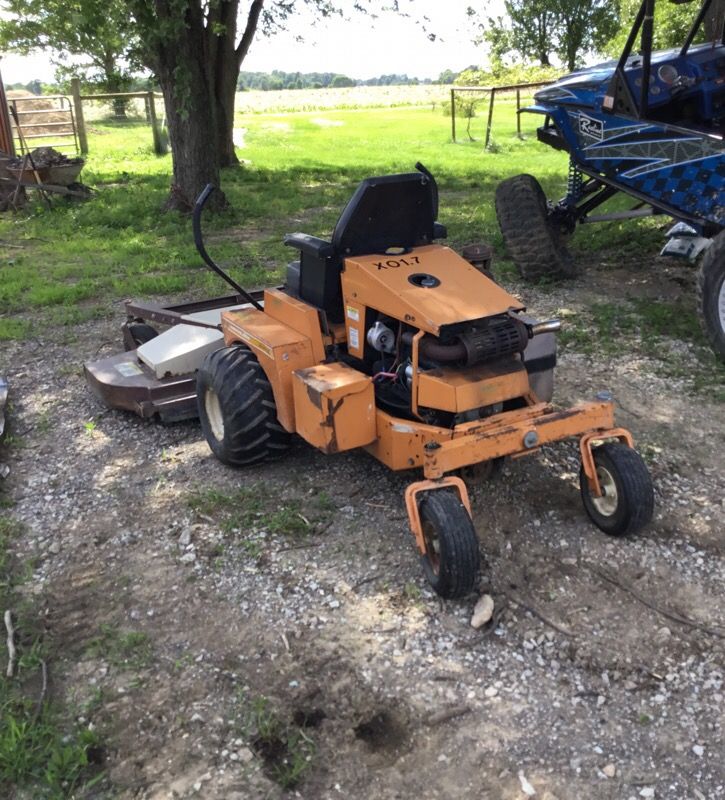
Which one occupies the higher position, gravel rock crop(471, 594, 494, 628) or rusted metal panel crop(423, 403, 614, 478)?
rusted metal panel crop(423, 403, 614, 478)

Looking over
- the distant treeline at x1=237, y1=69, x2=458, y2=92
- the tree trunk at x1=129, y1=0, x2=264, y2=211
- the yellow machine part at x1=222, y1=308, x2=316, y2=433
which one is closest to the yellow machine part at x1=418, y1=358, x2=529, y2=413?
the yellow machine part at x1=222, y1=308, x2=316, y2=433

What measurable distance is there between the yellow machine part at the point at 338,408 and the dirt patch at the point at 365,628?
0.45m

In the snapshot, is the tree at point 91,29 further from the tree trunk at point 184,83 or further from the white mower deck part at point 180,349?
the white mower deck part at point 180,349

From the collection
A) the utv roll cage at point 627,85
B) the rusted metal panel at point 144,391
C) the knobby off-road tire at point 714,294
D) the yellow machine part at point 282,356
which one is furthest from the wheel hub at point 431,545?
the utv roll cage at point 627,85

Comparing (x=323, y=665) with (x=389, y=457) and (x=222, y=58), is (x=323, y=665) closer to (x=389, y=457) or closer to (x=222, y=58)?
(x=389, y=457)

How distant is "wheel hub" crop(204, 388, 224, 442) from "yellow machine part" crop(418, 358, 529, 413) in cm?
136

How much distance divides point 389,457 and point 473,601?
0.79 m

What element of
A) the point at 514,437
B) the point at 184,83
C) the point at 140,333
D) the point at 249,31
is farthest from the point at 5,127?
the point at 514,437

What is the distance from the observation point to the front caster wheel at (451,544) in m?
3.31

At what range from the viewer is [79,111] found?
57.7 ft

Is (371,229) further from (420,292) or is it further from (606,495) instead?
(606,495)

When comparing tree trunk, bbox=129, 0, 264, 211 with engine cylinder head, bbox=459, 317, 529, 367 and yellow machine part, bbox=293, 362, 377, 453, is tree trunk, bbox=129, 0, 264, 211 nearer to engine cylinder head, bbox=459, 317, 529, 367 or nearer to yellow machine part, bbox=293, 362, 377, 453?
yellow machine part, bbox=293, 362, 377, 453

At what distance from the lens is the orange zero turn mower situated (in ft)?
11.8

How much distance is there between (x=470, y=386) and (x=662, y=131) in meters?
3.65
